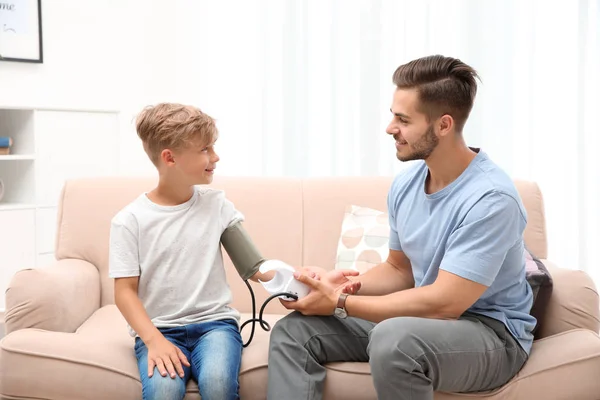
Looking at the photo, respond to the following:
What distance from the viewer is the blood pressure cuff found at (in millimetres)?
2045

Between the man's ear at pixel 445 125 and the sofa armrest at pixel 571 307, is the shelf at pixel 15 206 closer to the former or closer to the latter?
the man's ear at pixel 445 125

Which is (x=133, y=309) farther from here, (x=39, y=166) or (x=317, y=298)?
(x=39, y=166)

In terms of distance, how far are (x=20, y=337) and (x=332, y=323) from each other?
81 centimetres

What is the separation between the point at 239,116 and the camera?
4.40 metres

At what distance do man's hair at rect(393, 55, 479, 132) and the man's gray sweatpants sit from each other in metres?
0.53

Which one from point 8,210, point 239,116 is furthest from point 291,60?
point 8,210

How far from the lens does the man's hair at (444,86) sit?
1.95m

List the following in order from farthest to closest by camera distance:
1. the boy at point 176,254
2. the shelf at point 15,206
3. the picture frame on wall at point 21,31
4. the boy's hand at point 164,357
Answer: the picture frame on wall at point 21,31, the shelf at point 15,206, the boy at point 176,254, the boy's hand at point 164,357

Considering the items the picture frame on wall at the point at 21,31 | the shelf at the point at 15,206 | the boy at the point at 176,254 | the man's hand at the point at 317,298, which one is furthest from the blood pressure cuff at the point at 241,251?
the picture frame on wall at the point at 21,31

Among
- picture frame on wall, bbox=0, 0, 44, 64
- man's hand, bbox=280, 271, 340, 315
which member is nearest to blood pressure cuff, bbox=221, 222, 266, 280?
man's hand, bbox=280, 271, 340, 315

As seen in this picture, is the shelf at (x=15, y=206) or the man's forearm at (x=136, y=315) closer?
the man's forearm at (x=136, y=315)

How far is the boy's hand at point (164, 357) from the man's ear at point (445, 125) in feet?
2.83

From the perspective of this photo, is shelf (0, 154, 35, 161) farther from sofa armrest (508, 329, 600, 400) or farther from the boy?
sofa armrest (508, 329, 600, 400)

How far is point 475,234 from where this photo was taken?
6.01 feet
